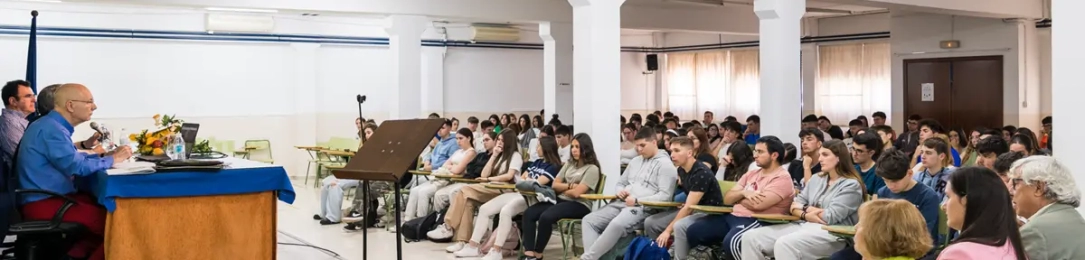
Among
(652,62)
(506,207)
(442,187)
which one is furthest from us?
(652,62)

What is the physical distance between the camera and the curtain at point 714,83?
61.5ft

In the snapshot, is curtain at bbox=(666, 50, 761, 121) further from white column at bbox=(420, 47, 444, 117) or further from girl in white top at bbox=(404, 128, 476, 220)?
girl in white top at bbox=(404, 128, 476, 220)

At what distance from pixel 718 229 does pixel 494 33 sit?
1130cm

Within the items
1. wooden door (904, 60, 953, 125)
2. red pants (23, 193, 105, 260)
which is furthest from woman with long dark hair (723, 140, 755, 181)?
wooden door (904, 60, 953, 125)

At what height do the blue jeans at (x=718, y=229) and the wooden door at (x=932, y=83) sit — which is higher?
the wooden door at (x=932, y=83)

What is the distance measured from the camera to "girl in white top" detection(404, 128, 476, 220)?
8.45 meters

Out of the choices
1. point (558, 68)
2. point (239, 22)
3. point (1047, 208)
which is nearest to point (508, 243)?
point (1047, 208)

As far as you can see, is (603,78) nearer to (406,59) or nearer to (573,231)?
(573,231)

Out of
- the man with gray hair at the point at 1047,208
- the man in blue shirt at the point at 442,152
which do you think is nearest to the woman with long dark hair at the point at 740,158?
the man with gray hair at the point at 1047,208

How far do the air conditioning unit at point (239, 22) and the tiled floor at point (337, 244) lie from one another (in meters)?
4.81

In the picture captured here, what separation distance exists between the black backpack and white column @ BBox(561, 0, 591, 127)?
139cm

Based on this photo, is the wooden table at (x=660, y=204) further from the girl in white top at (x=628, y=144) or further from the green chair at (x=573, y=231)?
the girl in white top at (x=628, y=144)

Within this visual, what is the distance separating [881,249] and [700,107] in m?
17.0

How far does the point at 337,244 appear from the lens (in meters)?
8.31
